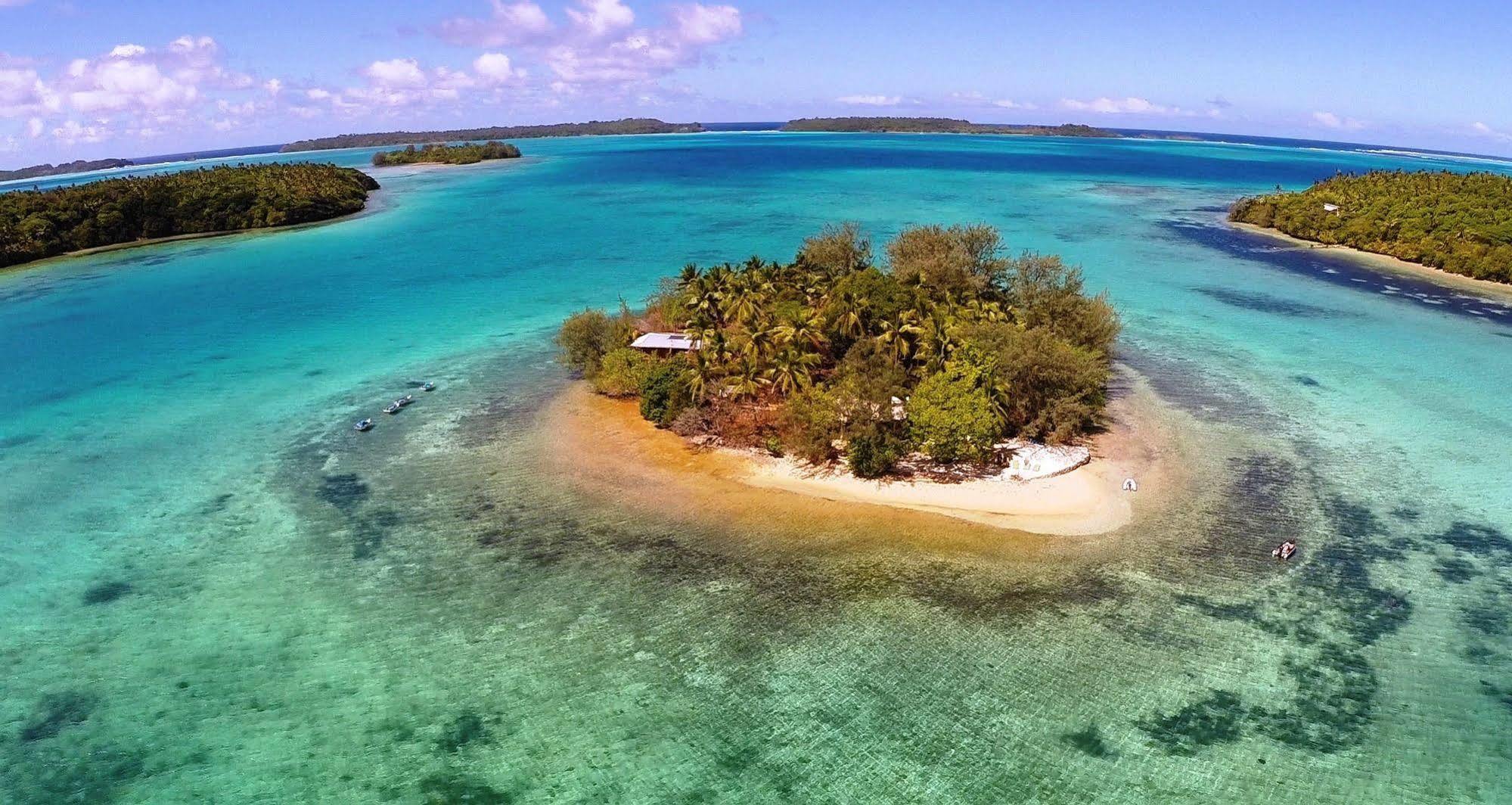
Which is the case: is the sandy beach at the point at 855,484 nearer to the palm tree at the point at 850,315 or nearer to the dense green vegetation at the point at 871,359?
the dense green vegetation at the point at 871,359

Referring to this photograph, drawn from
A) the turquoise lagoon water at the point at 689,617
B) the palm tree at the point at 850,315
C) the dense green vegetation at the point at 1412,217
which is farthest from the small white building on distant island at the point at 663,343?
the dense green vegetation at the point at 1412,217

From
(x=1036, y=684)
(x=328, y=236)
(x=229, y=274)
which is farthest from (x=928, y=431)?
(x=328, y=236)

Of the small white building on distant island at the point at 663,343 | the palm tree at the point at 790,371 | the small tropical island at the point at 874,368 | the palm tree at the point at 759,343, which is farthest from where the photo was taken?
the small white building on distant island at the point at 663,343

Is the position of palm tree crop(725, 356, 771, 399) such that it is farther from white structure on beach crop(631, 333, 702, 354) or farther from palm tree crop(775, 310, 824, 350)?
white structure on beach crop(631, 333, 702, 354)

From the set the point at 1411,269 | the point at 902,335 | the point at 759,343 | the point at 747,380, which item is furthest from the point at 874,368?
the point at 1411,269

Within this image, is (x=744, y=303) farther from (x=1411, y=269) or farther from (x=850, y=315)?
(x=1411, y=269)

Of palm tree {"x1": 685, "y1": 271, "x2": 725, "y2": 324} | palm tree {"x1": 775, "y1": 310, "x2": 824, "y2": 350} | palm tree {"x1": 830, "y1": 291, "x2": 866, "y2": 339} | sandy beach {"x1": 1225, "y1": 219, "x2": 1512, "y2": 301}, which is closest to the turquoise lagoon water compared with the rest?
palm tree {"x1": 685, "y1": 271, "x2": 725, "y2": 324}
